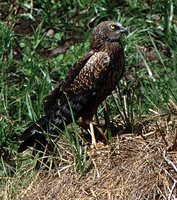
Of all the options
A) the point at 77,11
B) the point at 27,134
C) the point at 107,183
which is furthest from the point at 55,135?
the point at 77,11

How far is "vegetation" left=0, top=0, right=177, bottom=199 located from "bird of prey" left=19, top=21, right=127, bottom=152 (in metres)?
0.14

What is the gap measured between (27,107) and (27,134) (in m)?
1.26

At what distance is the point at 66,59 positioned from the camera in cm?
873

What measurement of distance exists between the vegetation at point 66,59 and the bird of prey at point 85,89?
0.14 metres

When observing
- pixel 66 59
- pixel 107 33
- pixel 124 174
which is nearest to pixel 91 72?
pixel 107 33

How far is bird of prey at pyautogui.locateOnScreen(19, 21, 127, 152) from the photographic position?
663 cm

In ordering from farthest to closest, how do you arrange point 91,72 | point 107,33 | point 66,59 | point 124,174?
1. point 66,59
2. point 107,33
3. point 91,72
4. point 124,174

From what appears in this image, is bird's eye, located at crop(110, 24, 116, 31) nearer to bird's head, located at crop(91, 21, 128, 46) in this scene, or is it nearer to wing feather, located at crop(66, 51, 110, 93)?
bird's head, located at crop(91, 21, 128, 46)

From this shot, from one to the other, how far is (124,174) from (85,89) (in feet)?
2.62

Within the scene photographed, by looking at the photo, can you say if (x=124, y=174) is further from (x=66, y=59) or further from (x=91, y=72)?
(x=66, y=59)

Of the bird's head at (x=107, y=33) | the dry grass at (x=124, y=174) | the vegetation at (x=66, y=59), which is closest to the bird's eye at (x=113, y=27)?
the bird's head at (x=107, y=33)

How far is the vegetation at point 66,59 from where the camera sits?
6.97m

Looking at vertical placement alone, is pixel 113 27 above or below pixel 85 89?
above

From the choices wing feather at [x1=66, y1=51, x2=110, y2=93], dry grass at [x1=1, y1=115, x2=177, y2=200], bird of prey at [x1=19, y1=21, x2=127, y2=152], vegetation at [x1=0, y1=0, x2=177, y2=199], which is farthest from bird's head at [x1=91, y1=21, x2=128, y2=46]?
dry grass at [x1=1, y1=115, x2=177, y2=200]
